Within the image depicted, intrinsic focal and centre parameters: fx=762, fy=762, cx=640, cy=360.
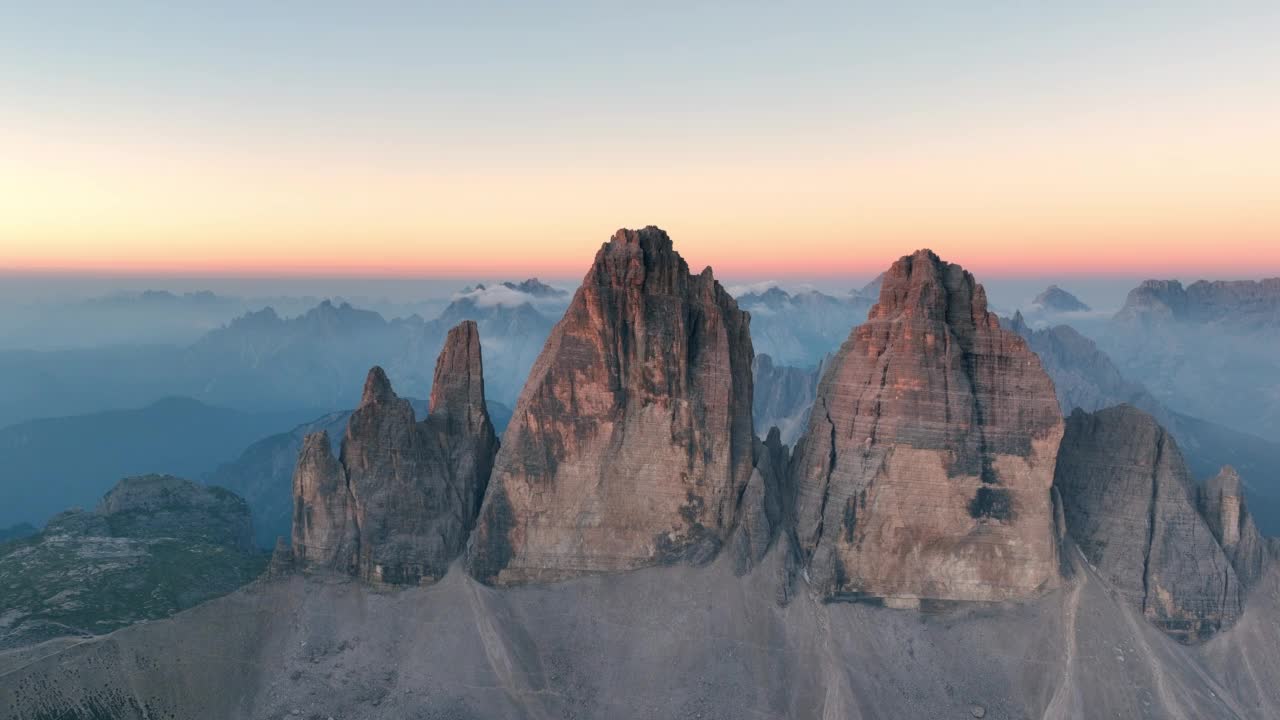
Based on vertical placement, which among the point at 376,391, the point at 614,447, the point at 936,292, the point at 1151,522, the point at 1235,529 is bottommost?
the point at 1235,529

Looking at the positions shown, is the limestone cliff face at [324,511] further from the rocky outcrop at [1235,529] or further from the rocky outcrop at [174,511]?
the rocky outcrop at [1235,529]

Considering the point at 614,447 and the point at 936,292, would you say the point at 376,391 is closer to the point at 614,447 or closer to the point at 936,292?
the point at 614,447

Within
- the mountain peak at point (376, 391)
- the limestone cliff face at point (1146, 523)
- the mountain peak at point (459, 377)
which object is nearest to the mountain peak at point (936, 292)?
the limestone cliff face at point (1146, 523)

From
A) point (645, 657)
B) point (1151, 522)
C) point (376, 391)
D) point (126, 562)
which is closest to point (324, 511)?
point (376, 391)

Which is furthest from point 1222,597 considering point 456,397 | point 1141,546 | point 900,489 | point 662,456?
point 456,397

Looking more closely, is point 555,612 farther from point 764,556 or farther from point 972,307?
point 972,307
